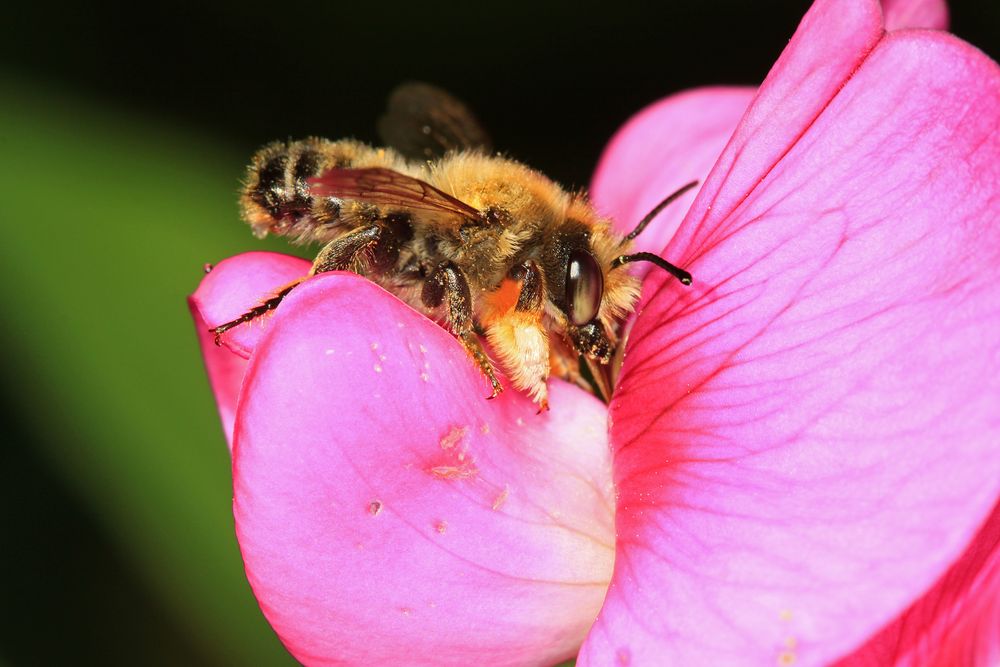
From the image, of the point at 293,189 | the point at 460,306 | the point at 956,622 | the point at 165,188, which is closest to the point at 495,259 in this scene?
the point at 460,306

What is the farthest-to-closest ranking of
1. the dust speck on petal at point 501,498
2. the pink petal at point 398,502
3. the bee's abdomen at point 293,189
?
1. the bee's abdomen at point 293,189
2. the dust speck on petal at point 501,498
3. the pink petal at point 398,502

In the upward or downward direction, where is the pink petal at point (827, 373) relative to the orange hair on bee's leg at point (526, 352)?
upward

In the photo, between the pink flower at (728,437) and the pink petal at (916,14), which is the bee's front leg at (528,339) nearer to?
the pink flower at (728,437)

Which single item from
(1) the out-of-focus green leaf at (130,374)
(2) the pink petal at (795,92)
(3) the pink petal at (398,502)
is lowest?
(1) the out-of-focus green leaf at (130,374)

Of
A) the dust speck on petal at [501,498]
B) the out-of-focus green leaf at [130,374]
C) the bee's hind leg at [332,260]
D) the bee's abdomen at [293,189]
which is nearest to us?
the dust speck on petal at [501,498]

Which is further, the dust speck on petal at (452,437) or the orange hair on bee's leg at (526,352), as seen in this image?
the orange hair on bee's leg at (526,352)

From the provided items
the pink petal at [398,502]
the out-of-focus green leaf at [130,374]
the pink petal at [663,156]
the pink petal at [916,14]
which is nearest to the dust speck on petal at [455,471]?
the pink petal at [398,502]
